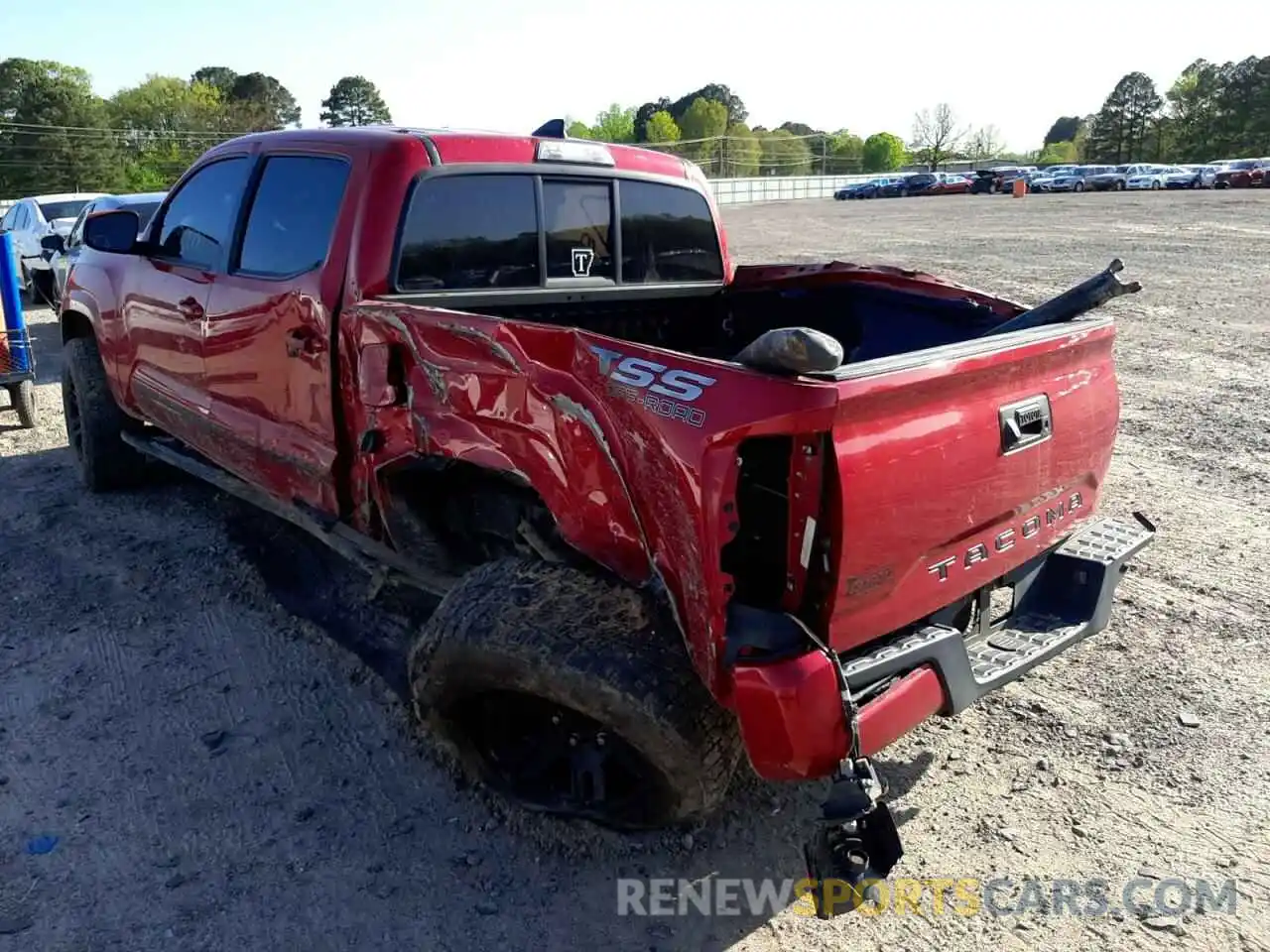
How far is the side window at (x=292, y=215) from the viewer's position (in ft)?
12.4

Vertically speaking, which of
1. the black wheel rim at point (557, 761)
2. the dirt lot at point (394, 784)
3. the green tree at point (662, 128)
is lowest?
the dirt lot at point (394, 784)

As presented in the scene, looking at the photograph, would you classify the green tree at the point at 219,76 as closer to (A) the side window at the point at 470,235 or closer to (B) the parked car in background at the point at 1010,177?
A: (B) the parked car in background at the point at 1010,177

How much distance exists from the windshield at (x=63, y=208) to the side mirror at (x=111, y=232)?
11.7 meters

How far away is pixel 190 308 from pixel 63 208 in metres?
12.9

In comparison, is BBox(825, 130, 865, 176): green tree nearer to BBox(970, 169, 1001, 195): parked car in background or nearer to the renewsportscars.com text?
BBox(970, 169, 1001, 195): parked car in background

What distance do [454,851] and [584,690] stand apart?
2.57 ft

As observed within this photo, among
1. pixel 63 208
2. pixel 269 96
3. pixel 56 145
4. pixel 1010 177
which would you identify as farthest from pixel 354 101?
pixel 63 208

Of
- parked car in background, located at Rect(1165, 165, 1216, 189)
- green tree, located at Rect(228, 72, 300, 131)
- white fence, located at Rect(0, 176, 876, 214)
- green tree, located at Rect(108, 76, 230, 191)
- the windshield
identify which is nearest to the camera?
the windshield

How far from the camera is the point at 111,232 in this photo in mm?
4855

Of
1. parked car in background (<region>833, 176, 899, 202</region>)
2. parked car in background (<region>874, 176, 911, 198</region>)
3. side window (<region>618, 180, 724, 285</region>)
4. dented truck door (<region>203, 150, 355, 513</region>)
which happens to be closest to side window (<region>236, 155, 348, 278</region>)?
dented truck door (<region>203, 150, 355, 513</region>)

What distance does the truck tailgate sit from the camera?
249 centimetres

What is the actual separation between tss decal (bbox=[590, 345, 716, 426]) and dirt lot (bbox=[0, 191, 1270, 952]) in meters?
1.41

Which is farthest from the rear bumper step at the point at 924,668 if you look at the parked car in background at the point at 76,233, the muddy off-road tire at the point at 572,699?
the parked car in background at the point at 76,233

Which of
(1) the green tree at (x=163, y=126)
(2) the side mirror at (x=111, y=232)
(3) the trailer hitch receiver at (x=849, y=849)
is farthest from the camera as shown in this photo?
(1) the green tree at (x=163, y=126)
